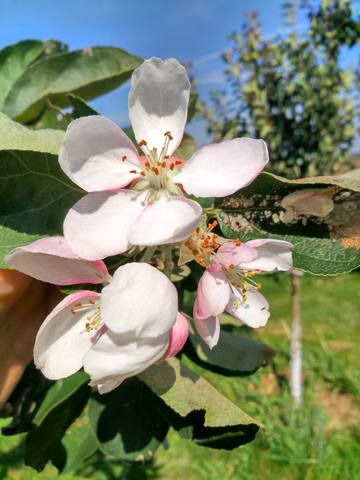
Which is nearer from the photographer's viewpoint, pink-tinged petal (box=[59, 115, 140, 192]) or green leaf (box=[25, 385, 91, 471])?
pink-tinged petal (box=[59, 115, 140, 192])

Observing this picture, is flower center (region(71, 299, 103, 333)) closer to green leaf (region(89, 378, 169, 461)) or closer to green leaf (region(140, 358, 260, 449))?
green leaf (region(140, 358, 260, 449))

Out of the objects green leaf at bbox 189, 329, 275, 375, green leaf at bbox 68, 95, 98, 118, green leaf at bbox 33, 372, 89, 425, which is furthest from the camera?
green leaf at bbox 189, 329, 275, 375

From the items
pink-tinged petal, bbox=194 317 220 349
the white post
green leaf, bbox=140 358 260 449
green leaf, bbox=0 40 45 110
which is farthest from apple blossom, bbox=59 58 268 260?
the white post

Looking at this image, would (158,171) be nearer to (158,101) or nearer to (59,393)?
(158,101)

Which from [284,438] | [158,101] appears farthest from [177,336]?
[284,438]

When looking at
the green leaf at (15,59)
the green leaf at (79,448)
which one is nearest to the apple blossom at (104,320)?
the green leaf at (79,448)

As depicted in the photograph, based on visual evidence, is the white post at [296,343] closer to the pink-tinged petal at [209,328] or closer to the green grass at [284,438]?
the green grass at [284,438]

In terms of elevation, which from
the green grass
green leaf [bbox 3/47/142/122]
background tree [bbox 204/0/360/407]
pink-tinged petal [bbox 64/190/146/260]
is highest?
green leaf [bbox 3/47/142/122]

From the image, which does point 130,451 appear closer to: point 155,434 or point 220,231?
point 155,434

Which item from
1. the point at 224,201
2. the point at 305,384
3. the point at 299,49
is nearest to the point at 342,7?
the point at 299,49
